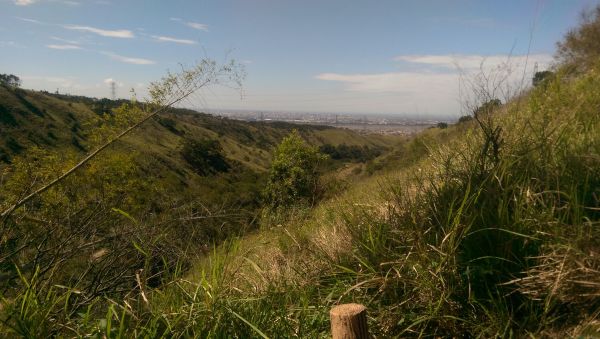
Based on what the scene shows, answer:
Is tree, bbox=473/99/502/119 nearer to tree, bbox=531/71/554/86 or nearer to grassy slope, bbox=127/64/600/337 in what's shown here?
grassy slope, bbox=127/64/600/337

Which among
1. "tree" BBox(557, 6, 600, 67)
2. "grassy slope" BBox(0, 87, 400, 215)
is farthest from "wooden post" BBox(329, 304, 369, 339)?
"tree" BBox(557, 6, 600, 67)

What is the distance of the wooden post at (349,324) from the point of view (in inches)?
64.2

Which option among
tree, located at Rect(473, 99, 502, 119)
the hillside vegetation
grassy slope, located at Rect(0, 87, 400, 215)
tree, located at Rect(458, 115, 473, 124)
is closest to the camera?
the hillside vegetation

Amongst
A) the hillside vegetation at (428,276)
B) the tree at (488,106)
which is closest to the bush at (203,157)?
the tree at (488,106)

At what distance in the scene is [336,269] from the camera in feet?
8.84

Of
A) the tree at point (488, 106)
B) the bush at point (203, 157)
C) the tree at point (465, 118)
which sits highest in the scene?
the tree at point (488, 106)

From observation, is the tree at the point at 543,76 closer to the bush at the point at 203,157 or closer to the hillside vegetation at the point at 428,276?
the hillside vegetation at the point at 428,276

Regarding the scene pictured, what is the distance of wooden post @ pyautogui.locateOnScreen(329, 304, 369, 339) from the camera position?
1632mm

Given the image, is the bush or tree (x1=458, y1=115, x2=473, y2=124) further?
the bush

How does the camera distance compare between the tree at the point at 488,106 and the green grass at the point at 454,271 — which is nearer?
the green grass at the point at 454,271

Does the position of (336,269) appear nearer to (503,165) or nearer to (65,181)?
(503,165)

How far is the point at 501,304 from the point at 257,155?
76.7 meters

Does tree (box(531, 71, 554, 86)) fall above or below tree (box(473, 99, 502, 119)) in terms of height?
above

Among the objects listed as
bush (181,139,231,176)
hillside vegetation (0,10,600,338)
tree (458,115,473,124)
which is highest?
tree (458,115,473,124)
